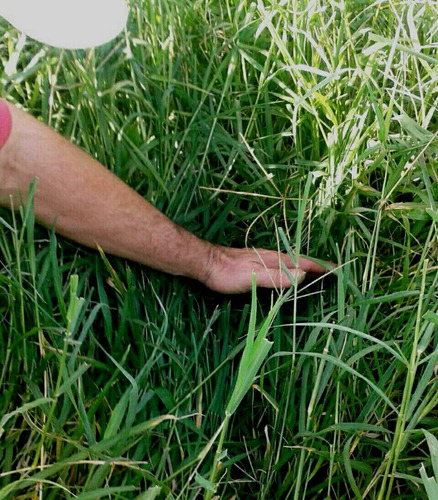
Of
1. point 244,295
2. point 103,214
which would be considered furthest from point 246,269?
point 103,214

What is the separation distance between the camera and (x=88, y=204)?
1.29 meters

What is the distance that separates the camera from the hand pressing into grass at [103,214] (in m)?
1.24

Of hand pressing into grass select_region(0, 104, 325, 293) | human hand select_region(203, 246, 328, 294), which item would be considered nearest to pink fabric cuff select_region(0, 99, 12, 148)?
hand pressing into grass select_region(0, 104, 325, 293)

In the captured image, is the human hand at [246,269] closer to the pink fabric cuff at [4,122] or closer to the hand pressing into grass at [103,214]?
the hand pressing into grass at [103,214]

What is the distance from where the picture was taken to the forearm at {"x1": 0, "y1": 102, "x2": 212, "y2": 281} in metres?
1.25

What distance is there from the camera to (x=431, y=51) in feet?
4.53

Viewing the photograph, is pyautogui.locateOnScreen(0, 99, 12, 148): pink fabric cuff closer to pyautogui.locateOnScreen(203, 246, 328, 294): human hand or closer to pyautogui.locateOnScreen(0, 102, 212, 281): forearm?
pyautogui.locateOnScreen(0, 102, 212, 281): forearm

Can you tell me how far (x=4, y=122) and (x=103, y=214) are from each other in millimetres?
241

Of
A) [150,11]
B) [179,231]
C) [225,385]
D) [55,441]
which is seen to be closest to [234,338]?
[225,385]

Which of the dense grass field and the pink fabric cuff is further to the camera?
the pink fabric cuff

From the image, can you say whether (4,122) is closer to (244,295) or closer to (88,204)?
(88,204)

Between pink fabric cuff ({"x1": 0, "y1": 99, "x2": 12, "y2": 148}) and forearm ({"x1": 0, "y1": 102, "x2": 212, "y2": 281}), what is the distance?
1 cm

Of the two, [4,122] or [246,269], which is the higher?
[4,122]

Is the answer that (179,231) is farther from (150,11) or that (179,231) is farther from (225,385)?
(150,11)
